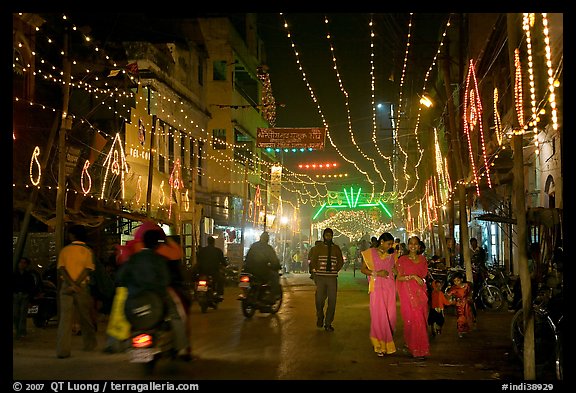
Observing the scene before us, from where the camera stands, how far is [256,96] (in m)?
49.6

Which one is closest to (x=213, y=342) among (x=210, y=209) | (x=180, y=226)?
(x=180, y=226)

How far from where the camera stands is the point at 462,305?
12.9m

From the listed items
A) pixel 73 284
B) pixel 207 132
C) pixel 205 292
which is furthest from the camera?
pixel 207 132

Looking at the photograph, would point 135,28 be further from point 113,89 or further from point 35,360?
point 35,360

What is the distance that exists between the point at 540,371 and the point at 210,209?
29.2 meters

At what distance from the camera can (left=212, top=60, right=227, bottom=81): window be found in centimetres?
4035

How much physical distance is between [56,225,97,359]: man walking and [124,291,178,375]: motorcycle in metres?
1.95

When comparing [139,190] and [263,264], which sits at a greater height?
[139,190]

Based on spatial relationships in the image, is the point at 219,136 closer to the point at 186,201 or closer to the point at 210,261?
the point at 186,201

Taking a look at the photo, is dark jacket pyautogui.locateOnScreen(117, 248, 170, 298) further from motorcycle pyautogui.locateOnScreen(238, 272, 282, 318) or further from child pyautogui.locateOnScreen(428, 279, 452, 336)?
motorcycle pyautogui.locateOnScreen(238, 272, 282, 318)

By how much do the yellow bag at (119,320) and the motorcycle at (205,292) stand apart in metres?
7.79

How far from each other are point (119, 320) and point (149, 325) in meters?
0.58

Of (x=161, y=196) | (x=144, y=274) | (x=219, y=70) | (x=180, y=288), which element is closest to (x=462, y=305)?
(x=180, y=288)

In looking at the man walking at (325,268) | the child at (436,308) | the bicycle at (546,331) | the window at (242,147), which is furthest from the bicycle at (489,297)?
the window at (242,147)
